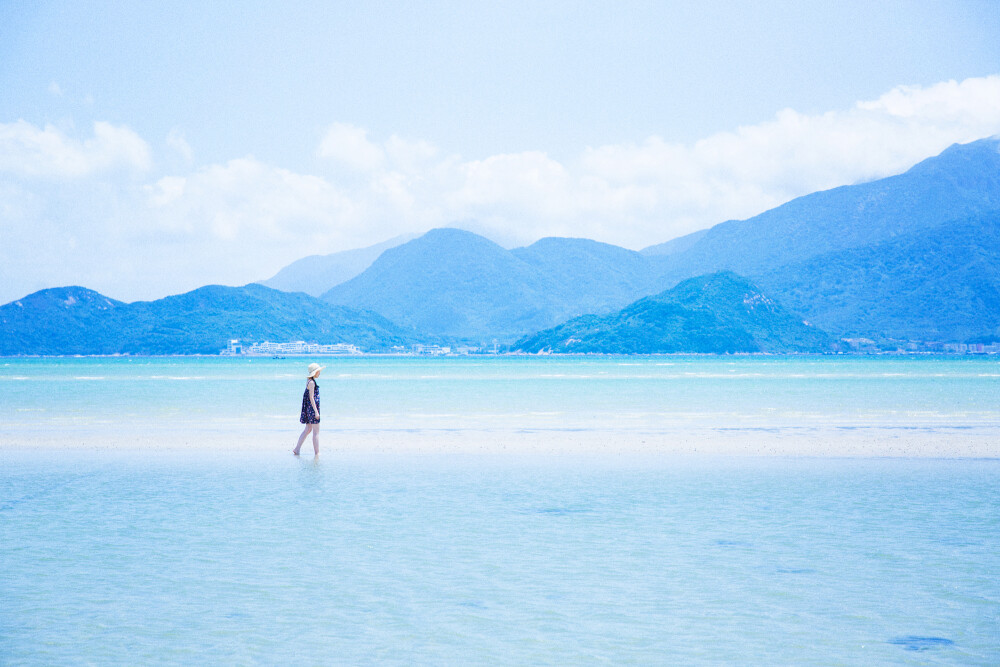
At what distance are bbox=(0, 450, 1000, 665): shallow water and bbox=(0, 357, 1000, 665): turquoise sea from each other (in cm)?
4

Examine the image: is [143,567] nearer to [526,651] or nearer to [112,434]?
[526,651]

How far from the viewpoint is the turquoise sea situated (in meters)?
7.20

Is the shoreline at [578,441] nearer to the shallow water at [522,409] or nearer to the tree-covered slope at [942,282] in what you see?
the shallow water at [522,409]

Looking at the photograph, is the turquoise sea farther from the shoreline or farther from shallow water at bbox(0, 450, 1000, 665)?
the shoreline

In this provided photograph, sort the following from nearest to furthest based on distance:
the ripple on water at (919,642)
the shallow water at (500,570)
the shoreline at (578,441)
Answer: the ripple on water at (919,642)
the shallow water at (500,570)
the shoreline at (578,441)

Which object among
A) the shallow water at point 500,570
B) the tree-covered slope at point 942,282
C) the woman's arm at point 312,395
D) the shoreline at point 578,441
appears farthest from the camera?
the tree-covered slope at point 942,282

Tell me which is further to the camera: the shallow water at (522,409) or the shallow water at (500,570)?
the shallow water at (522,409)

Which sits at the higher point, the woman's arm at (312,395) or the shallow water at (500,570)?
the woman's arm at (312,395)

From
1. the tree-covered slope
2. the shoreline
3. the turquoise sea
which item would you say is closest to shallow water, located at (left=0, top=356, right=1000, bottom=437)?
the shoreline

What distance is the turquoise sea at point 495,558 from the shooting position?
23.6ft

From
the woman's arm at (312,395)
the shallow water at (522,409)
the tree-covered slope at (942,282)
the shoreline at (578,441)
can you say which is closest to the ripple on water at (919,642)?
the shoreline at (578,441)

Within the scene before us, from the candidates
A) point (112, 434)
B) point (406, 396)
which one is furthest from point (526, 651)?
point (406, 396)

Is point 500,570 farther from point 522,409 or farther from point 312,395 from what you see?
point 522,409

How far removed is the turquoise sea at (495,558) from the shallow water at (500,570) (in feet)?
0.13
